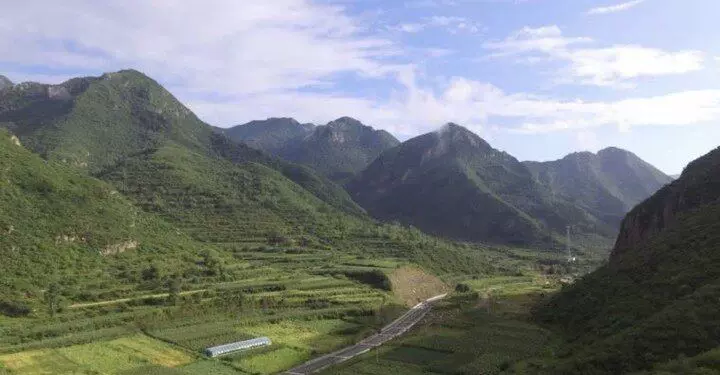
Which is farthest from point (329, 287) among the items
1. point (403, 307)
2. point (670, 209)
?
point (670, 209)

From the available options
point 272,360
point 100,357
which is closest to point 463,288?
point 272,360

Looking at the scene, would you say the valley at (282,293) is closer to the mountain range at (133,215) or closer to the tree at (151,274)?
the tree at (151,274)

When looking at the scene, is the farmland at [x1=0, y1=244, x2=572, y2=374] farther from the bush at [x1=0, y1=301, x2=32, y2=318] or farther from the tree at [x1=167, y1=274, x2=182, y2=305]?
the bush at [x1=0, y1=301, x2=32, y2=318]

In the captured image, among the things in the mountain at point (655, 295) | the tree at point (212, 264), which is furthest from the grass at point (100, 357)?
the mountain at point (655, 295)

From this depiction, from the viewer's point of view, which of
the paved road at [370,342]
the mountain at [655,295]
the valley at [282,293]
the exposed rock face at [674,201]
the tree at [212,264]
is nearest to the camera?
the mountain at [655,295]

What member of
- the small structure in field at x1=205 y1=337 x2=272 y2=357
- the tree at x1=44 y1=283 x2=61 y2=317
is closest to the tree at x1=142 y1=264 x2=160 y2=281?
the tree at x1=44 y1=283 x2=61 y2=317

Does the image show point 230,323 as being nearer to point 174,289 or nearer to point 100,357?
point 174,289

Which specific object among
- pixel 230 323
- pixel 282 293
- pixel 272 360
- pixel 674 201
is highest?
pixel 674 201
